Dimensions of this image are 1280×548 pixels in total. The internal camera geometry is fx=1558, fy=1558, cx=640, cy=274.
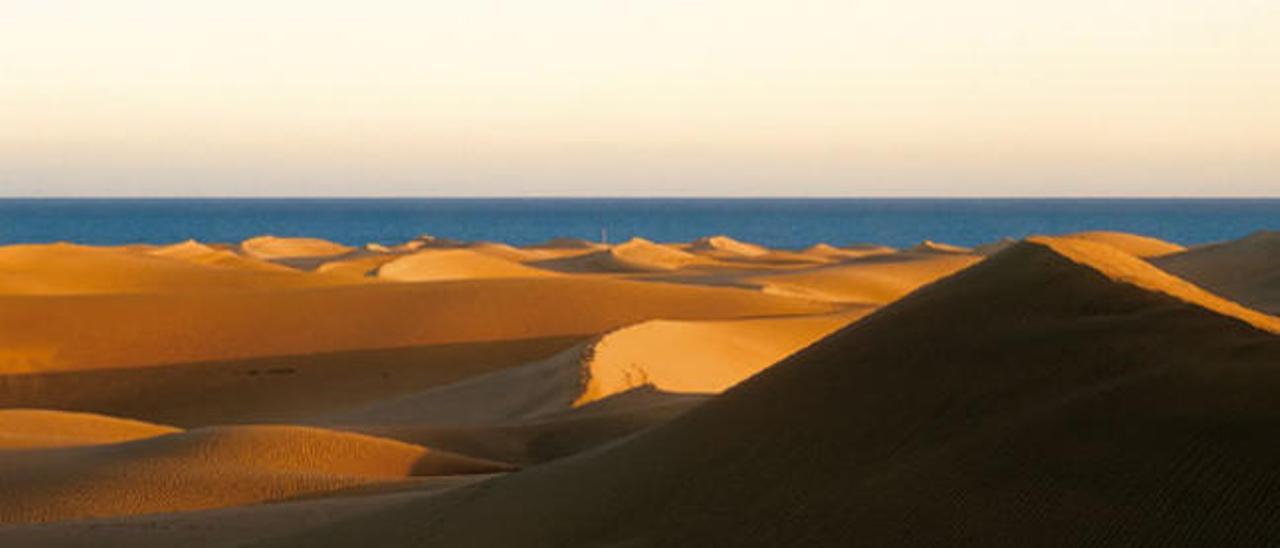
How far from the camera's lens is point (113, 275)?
1243 inches

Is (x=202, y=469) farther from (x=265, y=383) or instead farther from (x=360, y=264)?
(x=360, y=264)

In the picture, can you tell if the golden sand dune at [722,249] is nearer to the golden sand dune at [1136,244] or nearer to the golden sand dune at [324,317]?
A: the golden sand dune at [1136,244]

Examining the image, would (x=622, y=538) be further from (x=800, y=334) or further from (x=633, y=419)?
(x=800, y=334)

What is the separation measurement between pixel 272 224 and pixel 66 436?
152684 mm

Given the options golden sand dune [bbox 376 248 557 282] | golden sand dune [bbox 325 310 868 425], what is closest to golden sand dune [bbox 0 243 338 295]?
golden sand dune [bbox 376 248 557 282]

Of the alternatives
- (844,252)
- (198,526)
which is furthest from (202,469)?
(844,252)

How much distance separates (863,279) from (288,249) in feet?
110

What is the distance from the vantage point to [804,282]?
3578 centimetres

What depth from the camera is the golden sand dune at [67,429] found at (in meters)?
12.8

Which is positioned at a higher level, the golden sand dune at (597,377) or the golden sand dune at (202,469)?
the golden sand dune at (202,469)

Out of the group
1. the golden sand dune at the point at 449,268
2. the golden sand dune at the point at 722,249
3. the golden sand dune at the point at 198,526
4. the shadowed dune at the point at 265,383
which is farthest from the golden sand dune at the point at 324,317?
the golden sand dune at the point at 722,249

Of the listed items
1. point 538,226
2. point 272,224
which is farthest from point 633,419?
point 272,224

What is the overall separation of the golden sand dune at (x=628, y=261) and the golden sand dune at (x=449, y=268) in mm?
2932

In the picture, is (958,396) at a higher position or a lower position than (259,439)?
higher
